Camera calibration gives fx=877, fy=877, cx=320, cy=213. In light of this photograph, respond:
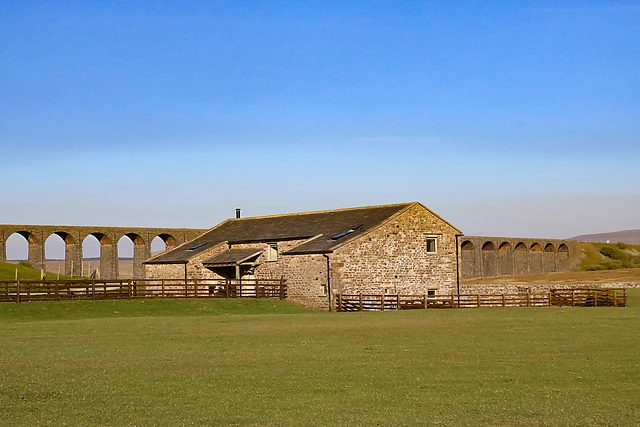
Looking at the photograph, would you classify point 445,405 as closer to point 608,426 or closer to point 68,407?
point 608,426

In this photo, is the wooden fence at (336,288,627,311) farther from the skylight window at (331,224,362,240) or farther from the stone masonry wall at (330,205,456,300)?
the skylight window at (331,224,362,240)

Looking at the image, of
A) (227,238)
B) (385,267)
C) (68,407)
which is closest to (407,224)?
(385,267)

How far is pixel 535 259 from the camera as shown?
304 ft

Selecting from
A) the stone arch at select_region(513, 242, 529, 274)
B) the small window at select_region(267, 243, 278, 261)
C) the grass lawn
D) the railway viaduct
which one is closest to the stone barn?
the small window at select_region(267, 243, 278, 261)

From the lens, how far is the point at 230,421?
1171cm

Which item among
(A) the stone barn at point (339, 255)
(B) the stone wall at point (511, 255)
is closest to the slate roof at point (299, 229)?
(A) the stone barn at point (339, 255)

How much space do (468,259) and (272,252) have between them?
3710cm

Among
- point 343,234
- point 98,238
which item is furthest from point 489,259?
point 343,234

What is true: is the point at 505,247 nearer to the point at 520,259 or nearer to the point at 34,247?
the point at 520,259

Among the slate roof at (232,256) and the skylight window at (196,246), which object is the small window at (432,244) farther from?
the skylight window at (196,246)

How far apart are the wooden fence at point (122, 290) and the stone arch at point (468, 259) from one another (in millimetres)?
36782

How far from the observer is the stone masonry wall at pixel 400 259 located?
4201cm

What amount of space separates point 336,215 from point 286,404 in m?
36.0

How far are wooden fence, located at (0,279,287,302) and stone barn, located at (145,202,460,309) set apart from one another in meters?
1.02
